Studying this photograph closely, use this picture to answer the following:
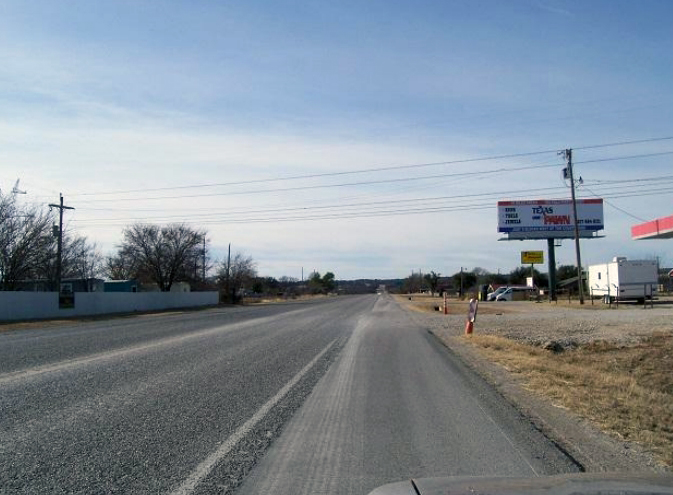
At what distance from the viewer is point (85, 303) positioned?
49469 mm

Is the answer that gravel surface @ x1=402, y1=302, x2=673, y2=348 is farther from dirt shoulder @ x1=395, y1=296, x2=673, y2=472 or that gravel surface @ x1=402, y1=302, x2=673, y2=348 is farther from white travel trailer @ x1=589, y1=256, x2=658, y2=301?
white travel trailer @ x1=589, y1=256, x2=658, y2=301

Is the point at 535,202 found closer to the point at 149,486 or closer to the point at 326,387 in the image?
the point at 326,387

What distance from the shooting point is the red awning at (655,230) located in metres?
37.1

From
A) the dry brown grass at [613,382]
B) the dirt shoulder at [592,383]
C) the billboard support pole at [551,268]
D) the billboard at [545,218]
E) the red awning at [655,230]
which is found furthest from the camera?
the billboard at [545,218]

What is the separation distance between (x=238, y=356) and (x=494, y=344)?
313 inches

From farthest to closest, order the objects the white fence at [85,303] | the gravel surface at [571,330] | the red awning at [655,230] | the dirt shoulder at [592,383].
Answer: the white fence at [85,303] → the red awning at [655,230] → the gravel surface at [571,330] → the dirt shoulder at [592,383]

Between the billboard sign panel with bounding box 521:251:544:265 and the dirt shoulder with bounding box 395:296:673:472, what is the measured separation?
6149 centimetres

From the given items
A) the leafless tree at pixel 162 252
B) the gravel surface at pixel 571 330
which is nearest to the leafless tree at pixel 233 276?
the leafless tree at pixel 162 252

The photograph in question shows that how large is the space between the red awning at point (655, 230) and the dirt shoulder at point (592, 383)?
38.9ft

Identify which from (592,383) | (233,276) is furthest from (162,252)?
(592,383)

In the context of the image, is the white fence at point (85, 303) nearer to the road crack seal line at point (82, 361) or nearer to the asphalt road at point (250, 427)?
the road crack seal line at point (82, 361)

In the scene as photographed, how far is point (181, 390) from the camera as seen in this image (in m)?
11.0

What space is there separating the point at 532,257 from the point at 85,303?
59.6 m

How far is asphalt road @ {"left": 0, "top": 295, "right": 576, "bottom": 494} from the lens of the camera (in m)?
5.98
